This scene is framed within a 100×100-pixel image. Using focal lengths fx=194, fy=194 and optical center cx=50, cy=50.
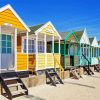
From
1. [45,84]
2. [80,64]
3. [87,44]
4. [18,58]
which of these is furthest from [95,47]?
[18,58]

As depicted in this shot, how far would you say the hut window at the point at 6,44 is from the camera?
13300 millimetres

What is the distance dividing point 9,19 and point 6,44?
2868 mm

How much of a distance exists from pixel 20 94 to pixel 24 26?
428 cm

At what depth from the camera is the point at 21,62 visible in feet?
39.2

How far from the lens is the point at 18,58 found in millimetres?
11742

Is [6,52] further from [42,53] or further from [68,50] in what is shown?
[68,50]

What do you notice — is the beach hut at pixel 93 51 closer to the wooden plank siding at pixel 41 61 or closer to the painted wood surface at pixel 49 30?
the painted wood surface at pixel 49 30

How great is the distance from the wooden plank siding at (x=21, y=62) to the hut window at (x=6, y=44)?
2054 mm

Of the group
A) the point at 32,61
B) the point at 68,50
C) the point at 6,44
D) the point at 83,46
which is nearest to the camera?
the point at 6,44

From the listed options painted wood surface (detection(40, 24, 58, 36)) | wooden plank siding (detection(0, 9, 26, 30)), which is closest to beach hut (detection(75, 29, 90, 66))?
painted wood surface (detection(40, 24, 58, 36))

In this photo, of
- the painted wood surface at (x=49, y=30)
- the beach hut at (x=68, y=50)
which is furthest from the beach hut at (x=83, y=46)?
the painted wood surface at (x=49, y=30)

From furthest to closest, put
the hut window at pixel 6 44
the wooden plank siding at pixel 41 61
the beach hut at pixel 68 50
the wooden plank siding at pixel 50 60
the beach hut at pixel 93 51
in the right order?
the beach hut at pixel 93 51 < the beach hut at pixel 68 50 < the wooden plank siding at pixel 50 60 < the wooden plank siding at pixel 41 61 < the hut window at pixel 6 44

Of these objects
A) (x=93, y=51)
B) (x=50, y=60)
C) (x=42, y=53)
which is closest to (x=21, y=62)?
(x=42, y=53)

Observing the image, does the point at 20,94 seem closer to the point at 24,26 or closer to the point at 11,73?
the point at 11,73
